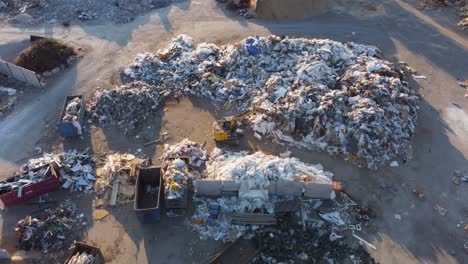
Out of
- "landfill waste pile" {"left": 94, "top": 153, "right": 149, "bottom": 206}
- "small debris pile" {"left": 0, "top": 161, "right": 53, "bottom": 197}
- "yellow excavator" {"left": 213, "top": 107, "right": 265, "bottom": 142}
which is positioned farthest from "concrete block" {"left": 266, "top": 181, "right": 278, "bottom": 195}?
"small debris pile" {"left": 0, "top": 161, "right": 53, "bottom": 197}

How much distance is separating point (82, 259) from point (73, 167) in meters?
4.87

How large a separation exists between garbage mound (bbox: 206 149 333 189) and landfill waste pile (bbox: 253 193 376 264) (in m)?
1.10

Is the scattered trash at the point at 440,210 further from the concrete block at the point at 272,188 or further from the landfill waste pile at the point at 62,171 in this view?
the landfill waste pile at the point at 62,171

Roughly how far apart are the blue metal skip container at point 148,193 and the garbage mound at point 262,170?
7.31 ft

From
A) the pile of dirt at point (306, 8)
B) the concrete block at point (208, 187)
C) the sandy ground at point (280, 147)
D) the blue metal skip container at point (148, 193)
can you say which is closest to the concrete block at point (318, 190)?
the sandy ground at point (280, 147)

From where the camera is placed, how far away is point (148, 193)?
1608 centimetres

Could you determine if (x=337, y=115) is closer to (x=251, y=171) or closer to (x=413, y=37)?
(x=251, y=171)

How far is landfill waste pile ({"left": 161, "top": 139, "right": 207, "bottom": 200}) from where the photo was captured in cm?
1513

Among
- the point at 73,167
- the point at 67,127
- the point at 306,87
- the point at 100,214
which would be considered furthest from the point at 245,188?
the point at 67,127

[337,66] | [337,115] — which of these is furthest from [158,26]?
[337,115]

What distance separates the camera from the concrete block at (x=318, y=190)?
15070 millimetres

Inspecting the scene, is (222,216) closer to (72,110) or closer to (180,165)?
(180,165)

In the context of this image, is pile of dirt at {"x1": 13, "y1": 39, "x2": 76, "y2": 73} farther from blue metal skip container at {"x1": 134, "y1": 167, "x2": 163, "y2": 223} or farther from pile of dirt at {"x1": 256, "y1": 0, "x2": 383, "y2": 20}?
pile of dirt at {"x1": 256, "y1": 0, "x2": 383, "y2": 20}

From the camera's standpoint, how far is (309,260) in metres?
13.7
